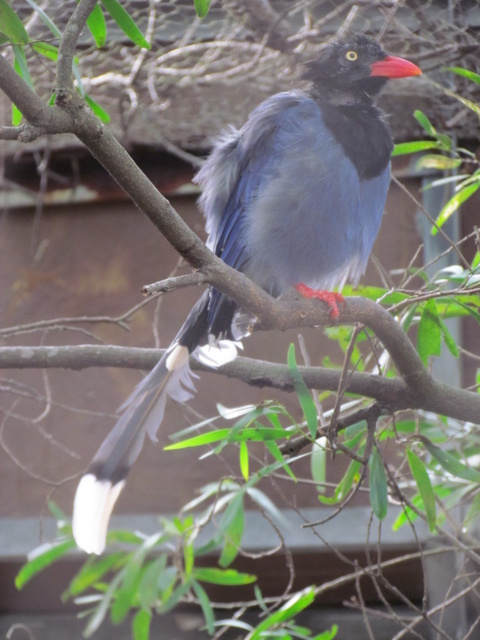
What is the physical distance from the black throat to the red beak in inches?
4.9

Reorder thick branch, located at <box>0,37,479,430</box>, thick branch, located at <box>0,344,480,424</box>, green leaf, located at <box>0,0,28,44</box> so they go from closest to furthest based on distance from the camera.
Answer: thick branch, located at <box>0,37,479,430</box>
green leaf, located at <box>0,0,28,44</box>
thick branch, located at <box>0,344,480,424</box>

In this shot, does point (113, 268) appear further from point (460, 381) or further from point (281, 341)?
point (460, 381)

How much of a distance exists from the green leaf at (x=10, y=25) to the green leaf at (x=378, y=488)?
0.91 meters

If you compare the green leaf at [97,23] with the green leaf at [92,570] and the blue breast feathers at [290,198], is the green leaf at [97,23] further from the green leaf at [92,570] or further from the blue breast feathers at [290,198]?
the green leaf at [92,570]

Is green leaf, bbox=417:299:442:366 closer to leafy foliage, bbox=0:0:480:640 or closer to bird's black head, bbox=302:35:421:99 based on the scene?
leafy foliage, bbox=0:0:480:640

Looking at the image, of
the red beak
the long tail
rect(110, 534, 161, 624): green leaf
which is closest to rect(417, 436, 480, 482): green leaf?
the long tail

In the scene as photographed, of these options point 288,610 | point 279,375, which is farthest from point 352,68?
point 288,610

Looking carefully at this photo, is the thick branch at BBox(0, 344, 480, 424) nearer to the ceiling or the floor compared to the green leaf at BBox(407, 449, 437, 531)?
nearer to the ceiling

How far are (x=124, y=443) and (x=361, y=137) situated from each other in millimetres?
836

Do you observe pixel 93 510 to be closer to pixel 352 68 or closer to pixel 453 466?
pixel 453 466

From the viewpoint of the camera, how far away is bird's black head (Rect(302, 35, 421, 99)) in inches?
75.2

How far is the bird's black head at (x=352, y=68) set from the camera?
75.2 inches

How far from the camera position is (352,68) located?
1.92 m

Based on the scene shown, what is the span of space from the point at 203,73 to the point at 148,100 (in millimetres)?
196
